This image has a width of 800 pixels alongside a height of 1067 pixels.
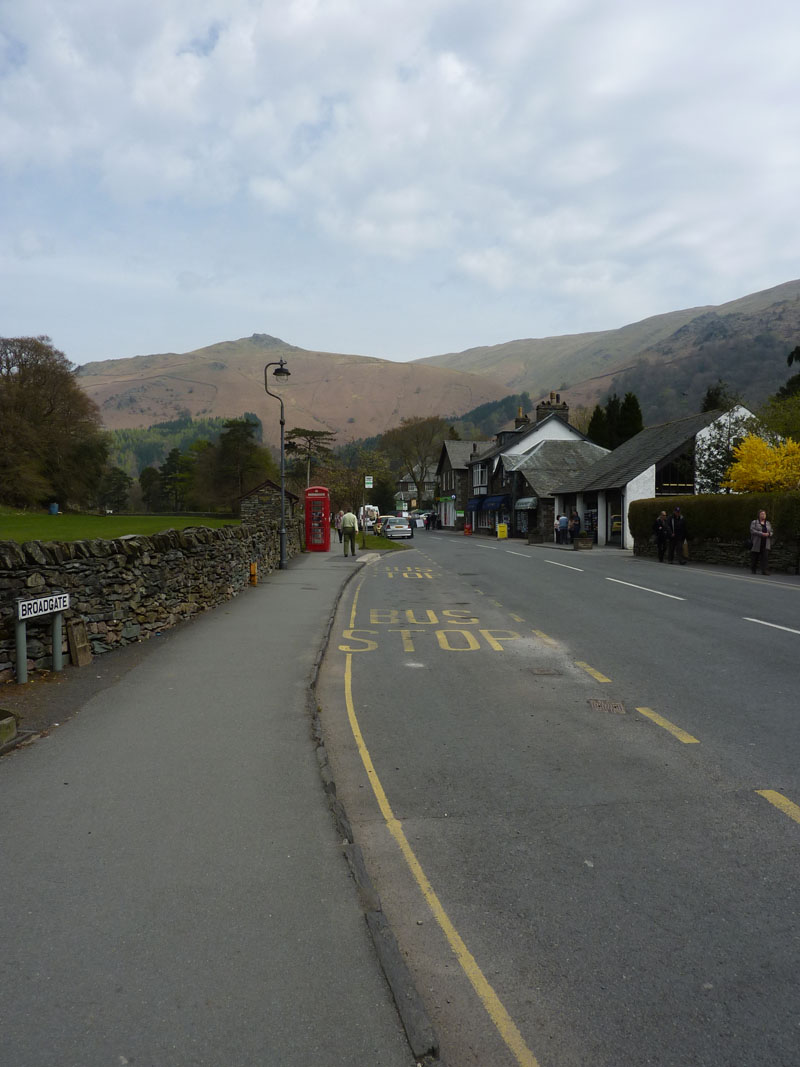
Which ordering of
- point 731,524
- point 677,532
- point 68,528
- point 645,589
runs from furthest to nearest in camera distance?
1. point 68,528
2. point 677,532
3. point 731,524
4. point 645,589

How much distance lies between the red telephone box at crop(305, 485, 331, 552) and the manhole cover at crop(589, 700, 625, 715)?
91.8 feet

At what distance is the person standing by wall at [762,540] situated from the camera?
72.1 feet

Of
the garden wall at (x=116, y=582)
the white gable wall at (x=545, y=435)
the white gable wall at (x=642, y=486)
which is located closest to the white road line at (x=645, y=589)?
the garden wall at (x=116, y=582)

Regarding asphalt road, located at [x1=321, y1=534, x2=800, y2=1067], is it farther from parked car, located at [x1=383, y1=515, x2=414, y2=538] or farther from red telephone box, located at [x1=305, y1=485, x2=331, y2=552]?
parked car, located at [x1=383, y1=515, x2=414, y2=538]

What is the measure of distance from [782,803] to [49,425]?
7013 cm

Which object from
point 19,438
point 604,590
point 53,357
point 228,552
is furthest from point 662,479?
point 53,357

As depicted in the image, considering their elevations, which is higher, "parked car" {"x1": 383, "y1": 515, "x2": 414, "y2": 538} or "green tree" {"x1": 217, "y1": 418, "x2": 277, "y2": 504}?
"green tree" {"x1": 217, "y1": 418, "x2": 277, "y2": 504}

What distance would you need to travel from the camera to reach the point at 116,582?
33.5ft

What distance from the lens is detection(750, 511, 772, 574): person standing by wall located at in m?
22.0

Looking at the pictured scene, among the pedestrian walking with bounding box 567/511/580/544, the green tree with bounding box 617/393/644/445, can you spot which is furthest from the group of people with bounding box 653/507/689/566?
the green tree with bounding box 617/393/644/445

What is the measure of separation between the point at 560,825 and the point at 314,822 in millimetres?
1559

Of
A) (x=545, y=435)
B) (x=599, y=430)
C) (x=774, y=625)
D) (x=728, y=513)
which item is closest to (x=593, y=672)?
(x=774, y=625)

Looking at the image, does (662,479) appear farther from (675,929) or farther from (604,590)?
(675,929)

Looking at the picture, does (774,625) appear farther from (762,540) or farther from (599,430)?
(599,430)
